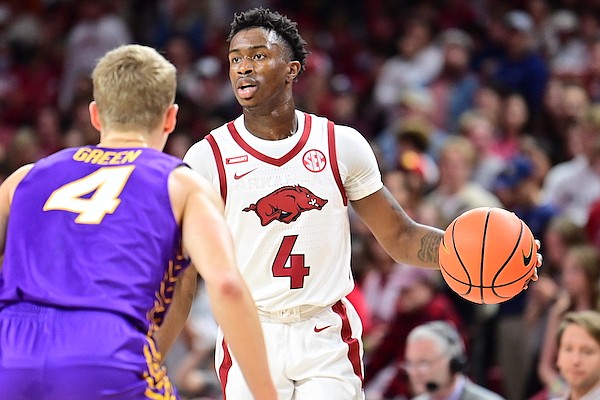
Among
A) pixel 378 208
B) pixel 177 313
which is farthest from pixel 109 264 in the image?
pixel 378 208

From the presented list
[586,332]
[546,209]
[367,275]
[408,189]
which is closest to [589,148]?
[546,209]

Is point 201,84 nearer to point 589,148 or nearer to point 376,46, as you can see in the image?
point 376,46

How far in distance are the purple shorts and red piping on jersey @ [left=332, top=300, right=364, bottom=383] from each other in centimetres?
172

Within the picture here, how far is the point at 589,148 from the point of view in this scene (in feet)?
30.3

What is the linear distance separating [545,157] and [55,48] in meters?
7.02

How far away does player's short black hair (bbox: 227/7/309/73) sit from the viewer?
17.3 ft

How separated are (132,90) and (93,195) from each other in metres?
0.41

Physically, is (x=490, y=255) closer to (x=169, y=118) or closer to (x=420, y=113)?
(x=169, y=118)

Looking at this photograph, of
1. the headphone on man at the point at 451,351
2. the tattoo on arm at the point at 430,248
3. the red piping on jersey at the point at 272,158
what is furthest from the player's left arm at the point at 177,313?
the headphone on man at the point at 451,351

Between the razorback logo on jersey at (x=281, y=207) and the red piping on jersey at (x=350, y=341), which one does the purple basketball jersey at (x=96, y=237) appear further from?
the red piping on jersey at (x=350, y=341)

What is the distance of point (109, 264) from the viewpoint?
139 inches

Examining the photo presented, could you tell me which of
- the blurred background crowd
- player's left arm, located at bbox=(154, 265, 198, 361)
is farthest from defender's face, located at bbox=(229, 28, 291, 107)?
the blurred background crowd

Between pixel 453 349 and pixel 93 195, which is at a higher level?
pixel 93 195

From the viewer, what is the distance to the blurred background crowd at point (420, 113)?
26.6 ft
